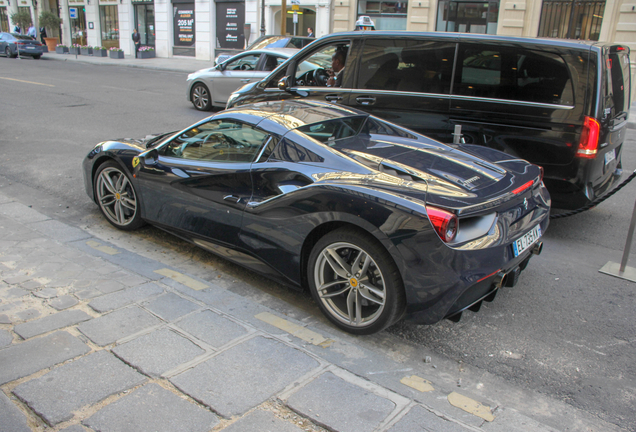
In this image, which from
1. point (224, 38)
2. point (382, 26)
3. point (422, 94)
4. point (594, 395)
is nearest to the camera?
point (594, 395)

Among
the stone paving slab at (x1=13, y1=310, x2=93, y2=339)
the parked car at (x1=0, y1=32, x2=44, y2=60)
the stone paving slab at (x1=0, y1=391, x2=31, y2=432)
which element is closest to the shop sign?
the parked car at (x1=0, y1=32, x2=44, y2=60)

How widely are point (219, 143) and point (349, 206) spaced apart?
1550 millimetres

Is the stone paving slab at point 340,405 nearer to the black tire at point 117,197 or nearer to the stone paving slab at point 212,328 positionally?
the stone paving slab at point 212,328

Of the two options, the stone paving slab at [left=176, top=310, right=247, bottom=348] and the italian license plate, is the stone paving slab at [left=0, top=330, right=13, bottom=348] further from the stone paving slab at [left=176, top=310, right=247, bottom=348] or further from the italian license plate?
the italian license plate

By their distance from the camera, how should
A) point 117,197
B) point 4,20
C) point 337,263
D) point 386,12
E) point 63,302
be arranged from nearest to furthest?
1. point 337,263
2. point 63,302
3. point 117,197
4. point 386,12
5. point 4,20

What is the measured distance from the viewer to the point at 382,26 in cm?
2589

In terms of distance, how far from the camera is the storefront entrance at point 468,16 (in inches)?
898

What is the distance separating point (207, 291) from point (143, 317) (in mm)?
600

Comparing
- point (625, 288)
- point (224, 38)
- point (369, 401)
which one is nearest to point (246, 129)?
point (369, 401)

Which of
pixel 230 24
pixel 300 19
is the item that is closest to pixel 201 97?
pixel 300 19

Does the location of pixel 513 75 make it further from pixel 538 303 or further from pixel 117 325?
pixel 117 325

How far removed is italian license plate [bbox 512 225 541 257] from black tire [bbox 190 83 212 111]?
1036cm

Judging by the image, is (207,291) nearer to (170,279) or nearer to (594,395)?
(170,279)

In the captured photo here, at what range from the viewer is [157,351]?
2969 mm
